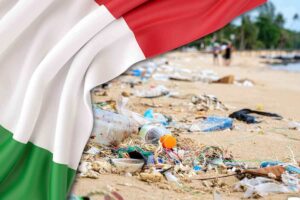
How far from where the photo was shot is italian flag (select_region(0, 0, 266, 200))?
79.1 inches

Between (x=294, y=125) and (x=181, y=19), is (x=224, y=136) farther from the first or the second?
(x=181, y=19)

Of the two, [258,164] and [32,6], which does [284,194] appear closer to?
[258,164]

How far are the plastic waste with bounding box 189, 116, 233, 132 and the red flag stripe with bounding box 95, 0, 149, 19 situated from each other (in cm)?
119

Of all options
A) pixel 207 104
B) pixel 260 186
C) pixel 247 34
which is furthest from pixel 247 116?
pixel 247 34

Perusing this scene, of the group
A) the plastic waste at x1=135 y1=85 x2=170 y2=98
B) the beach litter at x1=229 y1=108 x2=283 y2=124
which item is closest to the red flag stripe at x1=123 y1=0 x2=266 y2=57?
the beach litter at x1=229 y1=108 x2=283 y2=124

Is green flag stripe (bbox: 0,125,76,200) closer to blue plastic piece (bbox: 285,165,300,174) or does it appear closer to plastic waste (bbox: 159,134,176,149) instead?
plastic waste (bbox: 159,134,176,149)

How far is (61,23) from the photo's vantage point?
2.32 m

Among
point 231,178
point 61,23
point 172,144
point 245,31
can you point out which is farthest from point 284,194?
point 245,31

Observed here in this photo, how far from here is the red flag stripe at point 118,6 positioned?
2.23m

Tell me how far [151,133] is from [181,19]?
2.51 feet

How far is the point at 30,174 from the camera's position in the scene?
6.51ft

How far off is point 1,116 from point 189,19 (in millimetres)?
1124

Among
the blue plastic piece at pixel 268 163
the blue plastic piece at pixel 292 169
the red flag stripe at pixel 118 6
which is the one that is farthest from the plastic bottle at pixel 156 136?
the red flag stripe at pixel 118 6

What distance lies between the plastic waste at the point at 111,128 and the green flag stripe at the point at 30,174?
A: 0.54m
